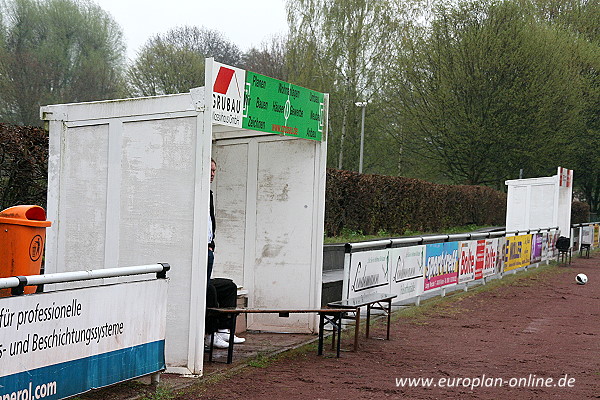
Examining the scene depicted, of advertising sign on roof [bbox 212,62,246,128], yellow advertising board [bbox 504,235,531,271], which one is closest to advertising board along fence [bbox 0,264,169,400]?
advertising sign on roof [bbox 212,62,246,128]

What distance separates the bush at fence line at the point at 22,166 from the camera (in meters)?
11.8

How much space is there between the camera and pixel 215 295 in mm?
8391

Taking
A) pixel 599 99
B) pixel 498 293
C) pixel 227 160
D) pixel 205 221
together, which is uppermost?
pixel 599 99

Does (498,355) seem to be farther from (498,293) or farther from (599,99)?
(599,99)

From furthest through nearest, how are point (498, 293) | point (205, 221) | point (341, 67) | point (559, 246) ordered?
point (341, 67) < point (559, 246) < point (498, 293) < point (205, 221)

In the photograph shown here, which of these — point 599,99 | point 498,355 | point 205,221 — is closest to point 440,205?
point 599,99

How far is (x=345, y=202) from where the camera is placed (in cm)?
2639

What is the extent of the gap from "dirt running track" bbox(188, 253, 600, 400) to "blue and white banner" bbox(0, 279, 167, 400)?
30.7 inches

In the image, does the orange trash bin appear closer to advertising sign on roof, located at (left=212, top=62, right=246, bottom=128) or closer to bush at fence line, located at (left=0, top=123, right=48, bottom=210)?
advertising sign on roof, located at (left=212, top=62, right=246, bottom=128)

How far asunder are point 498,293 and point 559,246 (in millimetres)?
10204

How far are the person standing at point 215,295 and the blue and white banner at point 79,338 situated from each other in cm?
163

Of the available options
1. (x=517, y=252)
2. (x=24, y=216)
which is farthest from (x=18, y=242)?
(x=517, y=252)

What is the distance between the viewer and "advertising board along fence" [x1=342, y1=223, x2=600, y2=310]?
1084 cm

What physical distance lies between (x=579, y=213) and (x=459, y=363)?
A: 48.2m
